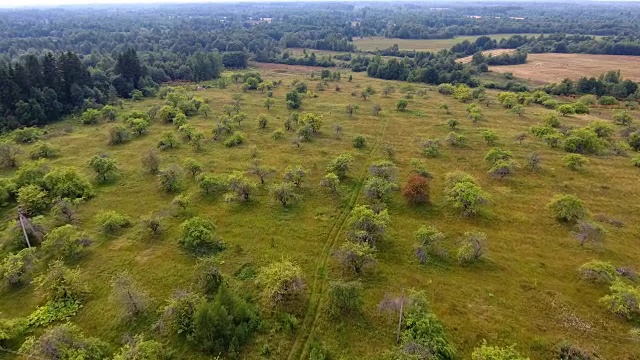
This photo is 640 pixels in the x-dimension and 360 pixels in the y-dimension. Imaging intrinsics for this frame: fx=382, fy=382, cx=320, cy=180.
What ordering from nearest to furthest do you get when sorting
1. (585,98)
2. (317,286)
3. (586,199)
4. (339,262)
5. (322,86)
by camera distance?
(317,286) → (339,262) → (586,199) → (585,98) → (322,86)

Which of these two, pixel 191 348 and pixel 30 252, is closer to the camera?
pixel 191 348

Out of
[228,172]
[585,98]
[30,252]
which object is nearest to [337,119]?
[228,172]

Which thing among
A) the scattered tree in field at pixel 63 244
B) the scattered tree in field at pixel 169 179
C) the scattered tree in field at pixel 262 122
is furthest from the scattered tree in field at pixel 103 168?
the scattered tree in field at pixel 262 122

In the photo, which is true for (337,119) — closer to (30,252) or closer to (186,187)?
(186,187)

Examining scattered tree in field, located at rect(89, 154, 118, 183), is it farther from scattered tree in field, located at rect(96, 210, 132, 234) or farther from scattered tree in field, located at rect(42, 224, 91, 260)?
scattered tree in field, located at rect(42, 224, 91, 260)

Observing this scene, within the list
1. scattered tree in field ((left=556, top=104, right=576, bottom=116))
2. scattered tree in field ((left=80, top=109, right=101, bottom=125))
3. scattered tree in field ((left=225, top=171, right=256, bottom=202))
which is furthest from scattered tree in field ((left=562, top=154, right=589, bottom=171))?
scattered tree in field ((left=80, top=109, right=101, bottom=125))

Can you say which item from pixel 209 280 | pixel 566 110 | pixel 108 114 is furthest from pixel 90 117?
pixel 566 110

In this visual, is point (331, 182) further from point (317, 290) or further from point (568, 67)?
point (568, 67)
